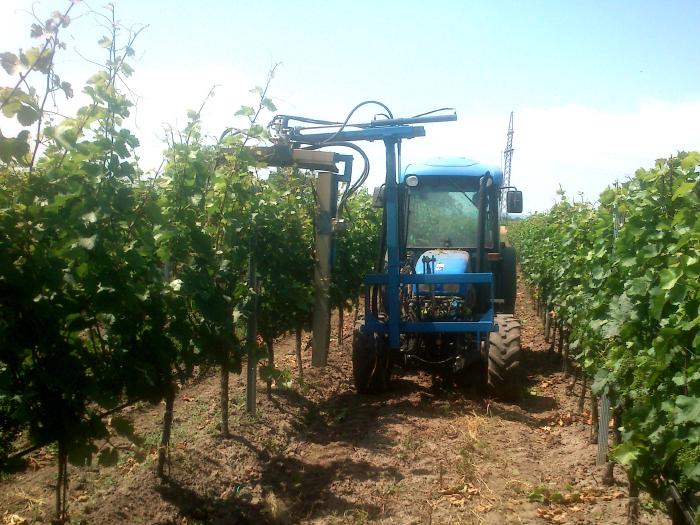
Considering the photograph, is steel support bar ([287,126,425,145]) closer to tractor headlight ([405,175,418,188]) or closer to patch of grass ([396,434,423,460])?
tractor headlight ([405,175,418,188])

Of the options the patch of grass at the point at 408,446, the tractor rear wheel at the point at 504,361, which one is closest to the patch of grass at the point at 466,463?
the patch of grass at the point at 408,446

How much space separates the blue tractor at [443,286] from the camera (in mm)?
6934

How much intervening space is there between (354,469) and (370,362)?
2.11m

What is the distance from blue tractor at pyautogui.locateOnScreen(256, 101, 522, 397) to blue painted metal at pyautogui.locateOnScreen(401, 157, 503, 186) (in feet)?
0.04

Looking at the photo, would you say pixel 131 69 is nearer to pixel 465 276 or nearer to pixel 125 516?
pixel 125 516

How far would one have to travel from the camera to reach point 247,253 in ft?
18.7

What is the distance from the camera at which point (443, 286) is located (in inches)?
292

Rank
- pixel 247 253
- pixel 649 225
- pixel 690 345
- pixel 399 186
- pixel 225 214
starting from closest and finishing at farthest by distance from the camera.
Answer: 1. pixel 690 345
2. pixel 649 225
3. pixel 225 214
4. pixel 247 253
5. pixel 399 186

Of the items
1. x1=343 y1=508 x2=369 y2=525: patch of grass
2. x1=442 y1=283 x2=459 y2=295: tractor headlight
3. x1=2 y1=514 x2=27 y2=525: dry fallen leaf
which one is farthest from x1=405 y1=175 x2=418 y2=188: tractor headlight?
x1=2 y1=514 x2=27 y2=525: dry fallen leaf

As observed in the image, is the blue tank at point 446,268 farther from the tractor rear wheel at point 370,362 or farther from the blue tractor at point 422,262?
the tractor rear wheel at point 370,362

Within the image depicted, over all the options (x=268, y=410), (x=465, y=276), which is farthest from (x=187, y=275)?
(x=465, y=276)

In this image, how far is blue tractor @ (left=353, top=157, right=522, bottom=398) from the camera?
22.7ft

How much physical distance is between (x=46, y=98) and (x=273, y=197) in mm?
3512

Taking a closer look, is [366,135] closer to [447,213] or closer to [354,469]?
[447,213]
